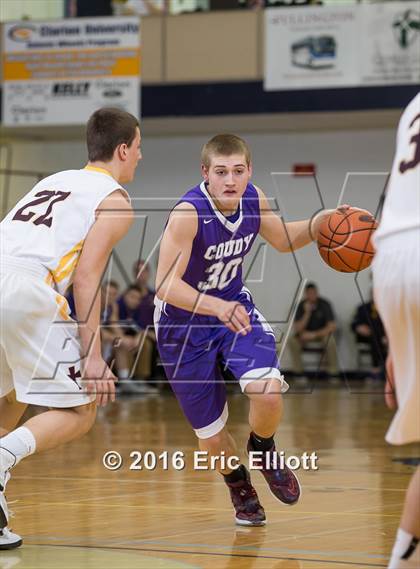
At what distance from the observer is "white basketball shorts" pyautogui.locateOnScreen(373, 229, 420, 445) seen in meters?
3.25

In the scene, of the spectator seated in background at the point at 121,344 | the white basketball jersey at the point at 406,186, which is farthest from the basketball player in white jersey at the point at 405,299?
the spectator seated in background at the point at 121,344

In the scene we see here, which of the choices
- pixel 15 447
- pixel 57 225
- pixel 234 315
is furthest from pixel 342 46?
pixel 15 447

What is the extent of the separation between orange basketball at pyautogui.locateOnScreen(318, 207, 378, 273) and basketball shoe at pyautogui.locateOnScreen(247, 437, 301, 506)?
959mm

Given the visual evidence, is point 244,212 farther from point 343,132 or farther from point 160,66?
point 343,132

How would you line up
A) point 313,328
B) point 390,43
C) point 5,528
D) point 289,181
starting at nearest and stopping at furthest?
point 5,528, point 390,43, point 313,328, point 289,181

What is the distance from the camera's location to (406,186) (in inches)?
132

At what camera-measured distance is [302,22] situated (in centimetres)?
1510

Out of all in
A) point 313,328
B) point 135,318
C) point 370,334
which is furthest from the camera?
point 313,328

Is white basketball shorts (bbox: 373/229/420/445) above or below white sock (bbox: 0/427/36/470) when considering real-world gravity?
above

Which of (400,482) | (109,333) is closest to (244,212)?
(400,482)

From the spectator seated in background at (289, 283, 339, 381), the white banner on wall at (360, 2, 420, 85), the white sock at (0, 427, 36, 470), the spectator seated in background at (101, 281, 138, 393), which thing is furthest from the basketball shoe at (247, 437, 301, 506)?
the spectator seated in background at (289, 283, 339, 381)

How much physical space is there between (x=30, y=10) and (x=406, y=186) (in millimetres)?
13883

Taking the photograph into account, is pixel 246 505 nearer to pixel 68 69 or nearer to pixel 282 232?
pixel 282 232

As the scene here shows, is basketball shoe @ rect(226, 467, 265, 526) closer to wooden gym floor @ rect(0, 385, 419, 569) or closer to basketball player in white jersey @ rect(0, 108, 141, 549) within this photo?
wooden gym floor @ rect(0, 385, 419, 569)
